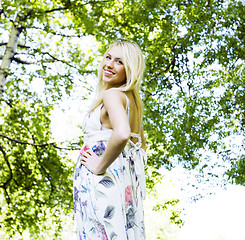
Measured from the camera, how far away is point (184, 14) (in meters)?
8.09

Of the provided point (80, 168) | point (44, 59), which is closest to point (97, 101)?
point (80, 168)

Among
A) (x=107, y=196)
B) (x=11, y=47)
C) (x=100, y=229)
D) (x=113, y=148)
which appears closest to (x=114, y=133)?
(x=113, y=148)

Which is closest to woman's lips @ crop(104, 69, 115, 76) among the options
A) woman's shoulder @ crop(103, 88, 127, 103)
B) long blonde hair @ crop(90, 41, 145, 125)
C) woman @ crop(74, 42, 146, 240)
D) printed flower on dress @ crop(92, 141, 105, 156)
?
woman @ crop(74, 42, 146, 240)

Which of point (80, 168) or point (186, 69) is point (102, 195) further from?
point (186, 69)

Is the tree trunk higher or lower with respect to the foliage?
higher

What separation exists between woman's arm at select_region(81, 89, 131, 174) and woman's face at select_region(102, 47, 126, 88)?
0.28 m

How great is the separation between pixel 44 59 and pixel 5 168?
295 centimetres

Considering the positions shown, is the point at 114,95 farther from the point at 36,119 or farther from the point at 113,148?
the point at 36,119

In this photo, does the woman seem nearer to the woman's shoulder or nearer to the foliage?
the woman's shoulder

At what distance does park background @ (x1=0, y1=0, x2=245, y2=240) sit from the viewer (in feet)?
25.5

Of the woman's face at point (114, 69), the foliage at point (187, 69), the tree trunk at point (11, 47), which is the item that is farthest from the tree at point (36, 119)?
the woman's face at point (114, 69)

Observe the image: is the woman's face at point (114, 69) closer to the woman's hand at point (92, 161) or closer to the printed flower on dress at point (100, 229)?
the woman's hand at point (92, 161)

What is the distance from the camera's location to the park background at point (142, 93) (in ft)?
25.5

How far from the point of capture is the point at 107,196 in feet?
6.53
